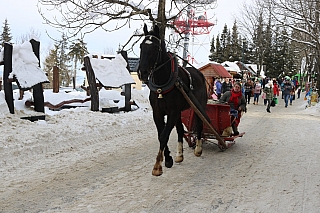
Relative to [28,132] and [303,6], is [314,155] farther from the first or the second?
[303,6]

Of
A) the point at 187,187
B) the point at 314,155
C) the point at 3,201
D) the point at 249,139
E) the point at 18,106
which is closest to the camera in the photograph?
the point at 3,201

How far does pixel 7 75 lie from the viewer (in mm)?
9641

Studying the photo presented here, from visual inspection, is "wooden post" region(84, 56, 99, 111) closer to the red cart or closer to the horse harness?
the red cart

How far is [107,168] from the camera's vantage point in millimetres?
6258

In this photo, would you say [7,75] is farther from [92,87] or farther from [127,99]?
[127,99]

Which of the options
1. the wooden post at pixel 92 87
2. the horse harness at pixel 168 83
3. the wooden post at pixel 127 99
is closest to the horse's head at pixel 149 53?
the horse harness at pixel 168 83

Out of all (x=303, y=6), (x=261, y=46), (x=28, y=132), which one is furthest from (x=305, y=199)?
(x=261, y=46)

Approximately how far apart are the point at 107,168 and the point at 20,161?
5.40 ft

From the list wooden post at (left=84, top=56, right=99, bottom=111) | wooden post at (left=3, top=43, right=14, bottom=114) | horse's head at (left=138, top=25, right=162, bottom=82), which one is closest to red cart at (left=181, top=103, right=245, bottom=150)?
horse's head at (left=138, top=25, right=162, bottom=82)

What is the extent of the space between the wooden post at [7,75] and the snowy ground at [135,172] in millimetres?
295

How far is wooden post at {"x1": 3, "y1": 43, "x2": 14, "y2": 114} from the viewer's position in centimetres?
952

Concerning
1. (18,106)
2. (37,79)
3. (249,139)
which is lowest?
(249,139)

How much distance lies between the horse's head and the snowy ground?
165cm

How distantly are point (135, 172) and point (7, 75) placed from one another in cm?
549
